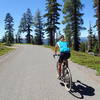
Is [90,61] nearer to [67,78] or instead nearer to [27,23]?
[67,78]

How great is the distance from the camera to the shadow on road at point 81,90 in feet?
21.0

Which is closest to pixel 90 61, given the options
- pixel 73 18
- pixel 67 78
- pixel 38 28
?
pixel 67 78

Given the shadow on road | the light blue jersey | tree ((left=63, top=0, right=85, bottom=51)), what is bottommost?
the shadow on road

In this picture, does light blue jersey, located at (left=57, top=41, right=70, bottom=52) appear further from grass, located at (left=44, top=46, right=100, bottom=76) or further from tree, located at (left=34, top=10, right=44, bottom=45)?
tree, located at (left=34, top=10, right=44, bottom=45)

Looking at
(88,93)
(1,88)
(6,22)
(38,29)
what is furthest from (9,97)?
(6,22)

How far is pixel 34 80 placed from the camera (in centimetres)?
855

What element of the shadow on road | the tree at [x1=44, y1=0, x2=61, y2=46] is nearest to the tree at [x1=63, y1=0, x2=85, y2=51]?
the tree at [x1=44, y1=0, x2=61, y2=46]

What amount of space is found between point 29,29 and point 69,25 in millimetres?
40315

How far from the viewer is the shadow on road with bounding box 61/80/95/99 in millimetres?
6387

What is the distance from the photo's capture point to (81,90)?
22.6 ft

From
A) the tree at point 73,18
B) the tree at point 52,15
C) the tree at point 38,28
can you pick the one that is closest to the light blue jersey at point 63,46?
the tree at point 73,18

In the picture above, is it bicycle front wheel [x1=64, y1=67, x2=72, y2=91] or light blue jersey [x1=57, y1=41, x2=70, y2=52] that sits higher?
light blue jersey [x1=57, y1=41, x2=70, y2=52]

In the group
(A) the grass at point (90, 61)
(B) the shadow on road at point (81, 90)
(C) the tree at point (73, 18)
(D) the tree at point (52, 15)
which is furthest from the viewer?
(D) the tree at point (52, 15)

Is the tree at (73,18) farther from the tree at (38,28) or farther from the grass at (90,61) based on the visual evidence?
the tree at (38,28)
